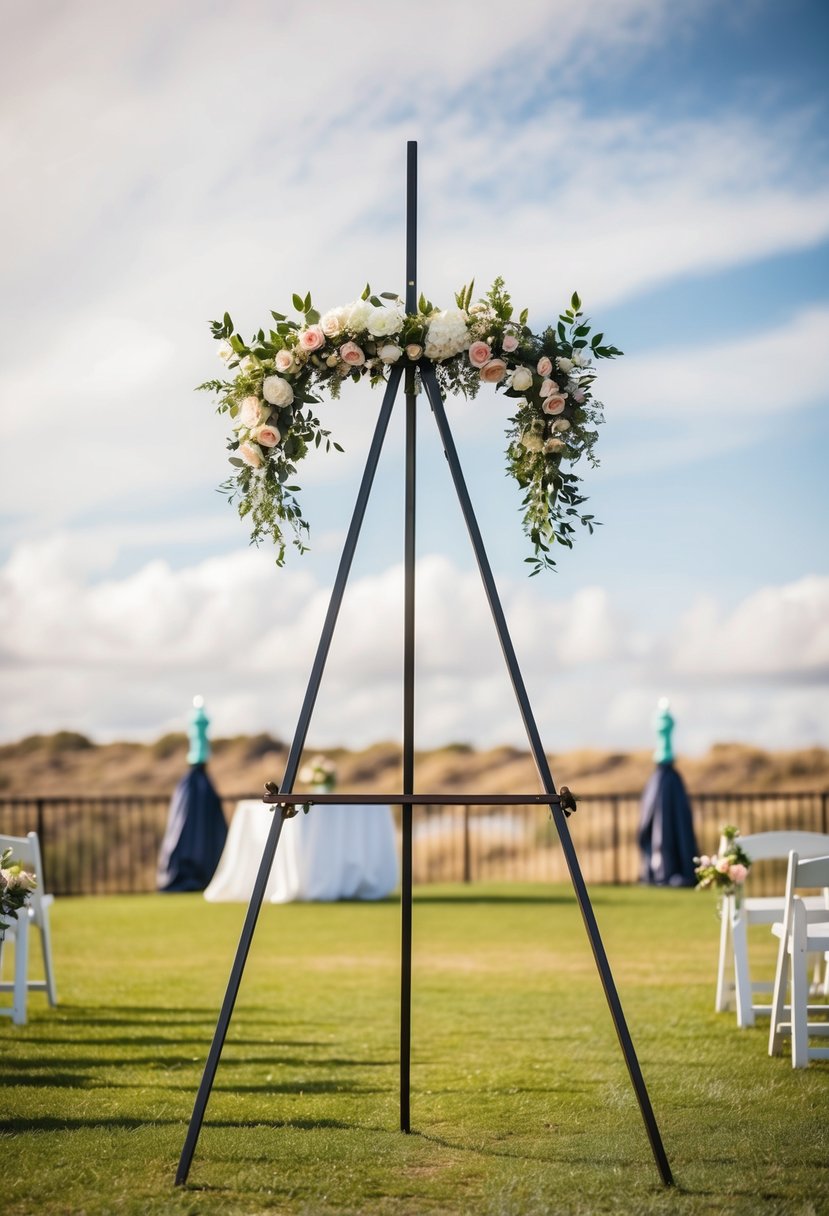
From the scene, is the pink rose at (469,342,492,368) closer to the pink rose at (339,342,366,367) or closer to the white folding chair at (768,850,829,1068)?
the pink rose at (339,342,366,367)

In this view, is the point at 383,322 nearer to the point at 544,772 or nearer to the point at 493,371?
the point at 493,371

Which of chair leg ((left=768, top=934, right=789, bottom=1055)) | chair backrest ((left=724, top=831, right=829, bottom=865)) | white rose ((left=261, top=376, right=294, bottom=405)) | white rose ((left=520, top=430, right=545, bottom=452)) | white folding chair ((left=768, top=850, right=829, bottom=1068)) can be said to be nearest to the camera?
white rose ((left=261, top=376, right=294, bottom=405))

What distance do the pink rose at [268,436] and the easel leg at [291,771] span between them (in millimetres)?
284

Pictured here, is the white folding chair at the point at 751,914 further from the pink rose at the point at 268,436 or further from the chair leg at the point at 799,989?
the pink rose at the point at 268,436

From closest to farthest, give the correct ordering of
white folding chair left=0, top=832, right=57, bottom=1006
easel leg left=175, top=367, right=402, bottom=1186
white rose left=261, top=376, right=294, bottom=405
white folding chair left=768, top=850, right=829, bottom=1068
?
easel leg left=175, top=367, right=402, bottom=1186
white rose left=261, top=376, right=294, bottom=405
white folding chair left=768, top=850, right=829, bottom=1068
white folding chair left=0, top=832, right=57, bottom=1006

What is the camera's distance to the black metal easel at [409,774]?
3.53m

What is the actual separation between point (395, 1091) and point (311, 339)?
9.12 ft

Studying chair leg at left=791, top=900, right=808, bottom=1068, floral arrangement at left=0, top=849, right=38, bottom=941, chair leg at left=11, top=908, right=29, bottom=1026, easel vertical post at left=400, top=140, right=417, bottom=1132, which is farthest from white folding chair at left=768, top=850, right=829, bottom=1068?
chair leg at left=11, top=908, right=29, bottom=1026

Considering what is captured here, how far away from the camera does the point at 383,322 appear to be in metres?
3.91

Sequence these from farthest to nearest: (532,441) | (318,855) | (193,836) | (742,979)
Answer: (193,836)
(318,855)
(742,979)
(532,441)

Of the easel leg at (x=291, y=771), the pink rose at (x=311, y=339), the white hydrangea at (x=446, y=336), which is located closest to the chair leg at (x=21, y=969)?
the easel leg at (x=291, y=771)

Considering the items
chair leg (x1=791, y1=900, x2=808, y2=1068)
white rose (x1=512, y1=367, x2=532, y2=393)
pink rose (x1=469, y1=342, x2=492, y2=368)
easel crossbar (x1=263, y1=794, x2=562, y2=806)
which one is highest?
pink rose (x1=469, y1=342, x2=492, y2=368)

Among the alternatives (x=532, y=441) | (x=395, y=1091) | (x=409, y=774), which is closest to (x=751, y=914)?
(x=395, y=1091)

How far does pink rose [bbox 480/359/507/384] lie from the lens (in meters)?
3.93
